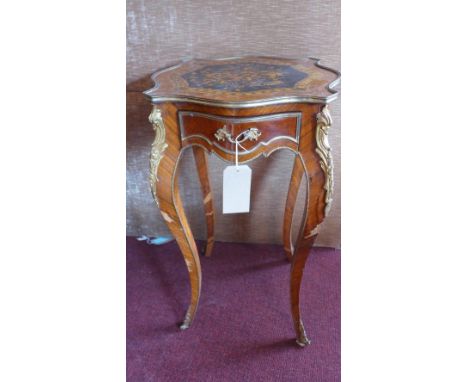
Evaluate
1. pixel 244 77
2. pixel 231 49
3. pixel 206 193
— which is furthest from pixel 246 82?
pixel 206 193

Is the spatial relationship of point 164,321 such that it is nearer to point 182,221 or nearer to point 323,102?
point 182,221

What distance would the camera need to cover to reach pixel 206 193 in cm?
135

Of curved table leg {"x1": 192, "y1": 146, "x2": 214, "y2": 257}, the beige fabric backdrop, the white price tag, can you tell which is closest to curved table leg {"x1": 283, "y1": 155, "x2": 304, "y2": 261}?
the beige fabric backdrop

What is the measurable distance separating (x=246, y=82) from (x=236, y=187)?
0.25 m

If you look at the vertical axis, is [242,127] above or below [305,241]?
above

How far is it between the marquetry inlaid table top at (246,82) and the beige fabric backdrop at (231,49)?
0.28 feet

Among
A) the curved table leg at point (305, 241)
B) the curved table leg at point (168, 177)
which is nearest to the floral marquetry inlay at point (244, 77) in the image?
the curved table leg at point (168, 177)

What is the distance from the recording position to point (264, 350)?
1.05 m

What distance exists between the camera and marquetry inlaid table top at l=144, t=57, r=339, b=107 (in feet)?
2.55

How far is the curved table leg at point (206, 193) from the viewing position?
1.29 m

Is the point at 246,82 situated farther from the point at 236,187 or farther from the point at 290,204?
the point at 290,204

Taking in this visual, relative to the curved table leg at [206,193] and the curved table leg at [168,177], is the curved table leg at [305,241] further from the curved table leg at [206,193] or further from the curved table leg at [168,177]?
the curved table leg at [206,193]

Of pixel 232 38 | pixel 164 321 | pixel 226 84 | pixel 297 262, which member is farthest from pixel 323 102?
pixel 164 321

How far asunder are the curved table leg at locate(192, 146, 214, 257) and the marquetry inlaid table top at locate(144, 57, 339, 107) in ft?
1.00
